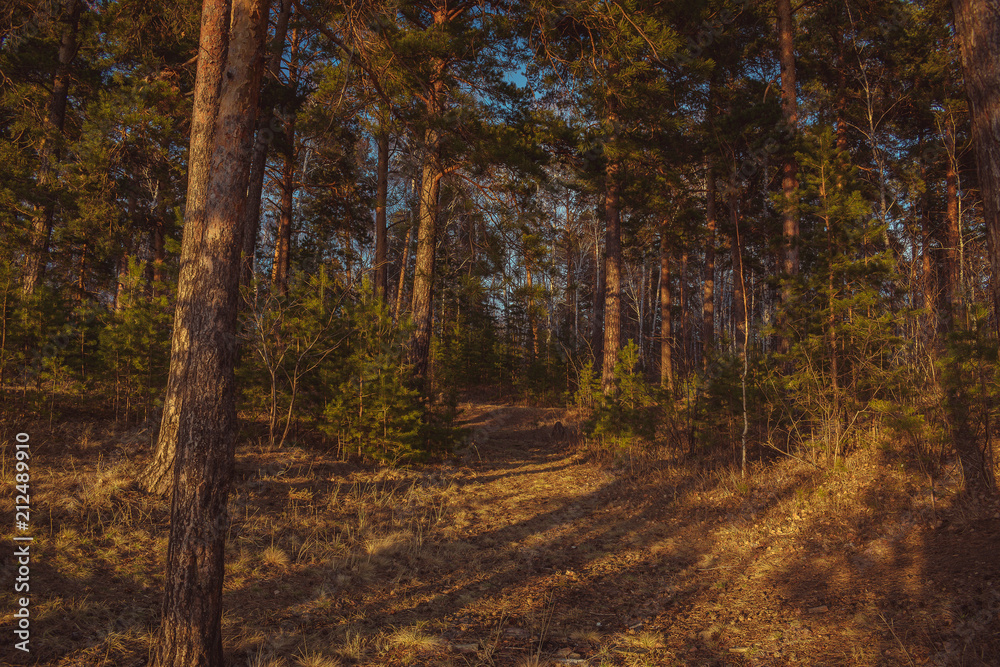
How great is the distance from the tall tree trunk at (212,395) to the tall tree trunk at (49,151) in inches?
368

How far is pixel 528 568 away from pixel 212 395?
3.87 metres

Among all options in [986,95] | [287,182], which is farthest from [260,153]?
[986,95]

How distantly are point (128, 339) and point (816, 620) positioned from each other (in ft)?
32.7

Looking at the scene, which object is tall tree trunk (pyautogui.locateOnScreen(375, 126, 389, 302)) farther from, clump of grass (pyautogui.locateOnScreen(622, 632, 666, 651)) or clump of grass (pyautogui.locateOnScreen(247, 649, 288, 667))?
clump of grass (pyautogui.locateOnScreen(622, 632, 666, 651))

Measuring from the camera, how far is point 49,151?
10633 millimetres

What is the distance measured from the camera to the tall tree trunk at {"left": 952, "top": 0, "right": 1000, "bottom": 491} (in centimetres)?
332

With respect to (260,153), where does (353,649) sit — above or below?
below

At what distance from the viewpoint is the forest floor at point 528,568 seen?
3.73m

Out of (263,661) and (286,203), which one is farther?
(286,203)

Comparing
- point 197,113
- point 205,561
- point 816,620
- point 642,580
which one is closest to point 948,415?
point 816,620

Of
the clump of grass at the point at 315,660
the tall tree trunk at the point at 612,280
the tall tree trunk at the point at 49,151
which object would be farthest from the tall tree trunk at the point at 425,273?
the tall tree trunk at the point at 49,151

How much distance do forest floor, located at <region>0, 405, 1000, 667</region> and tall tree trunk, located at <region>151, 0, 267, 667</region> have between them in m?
0.58

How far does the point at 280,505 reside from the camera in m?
6.62

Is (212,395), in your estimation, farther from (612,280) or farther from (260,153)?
(612,280)
